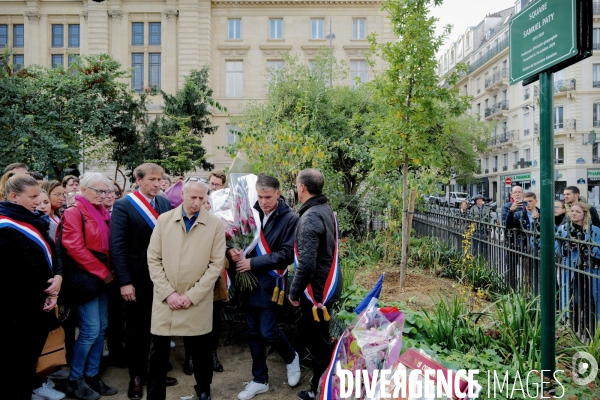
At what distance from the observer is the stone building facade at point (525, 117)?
39.7 metres

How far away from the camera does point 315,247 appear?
3.77 m

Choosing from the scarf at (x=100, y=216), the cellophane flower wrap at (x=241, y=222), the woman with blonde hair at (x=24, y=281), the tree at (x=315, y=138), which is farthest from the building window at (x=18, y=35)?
the cellophane flower wrap at (x=241, y=222)

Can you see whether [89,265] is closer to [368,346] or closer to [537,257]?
[368,346]

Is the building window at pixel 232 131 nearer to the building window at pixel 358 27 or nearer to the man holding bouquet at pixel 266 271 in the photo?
the man holding bouquet at pixel 266 271

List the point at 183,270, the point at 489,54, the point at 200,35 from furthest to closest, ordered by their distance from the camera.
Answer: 1. the point at 489,54
2. the point at 200,35
3. the point at 183,270

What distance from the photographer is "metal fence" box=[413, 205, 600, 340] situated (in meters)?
4.51

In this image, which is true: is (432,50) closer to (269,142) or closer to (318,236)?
Result: (269,142)

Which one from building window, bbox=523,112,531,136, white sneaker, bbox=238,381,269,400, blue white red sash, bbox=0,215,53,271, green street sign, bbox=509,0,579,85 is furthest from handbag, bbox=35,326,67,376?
building window, bbox=523,112,531,136

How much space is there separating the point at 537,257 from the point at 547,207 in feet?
10.00

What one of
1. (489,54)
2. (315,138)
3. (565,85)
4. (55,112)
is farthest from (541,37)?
(489,54)

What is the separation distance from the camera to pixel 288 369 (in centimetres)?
441

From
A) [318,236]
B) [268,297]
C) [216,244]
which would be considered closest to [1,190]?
[216,244]

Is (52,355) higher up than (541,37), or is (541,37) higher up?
(541,37)

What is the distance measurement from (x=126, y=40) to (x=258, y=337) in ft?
127
